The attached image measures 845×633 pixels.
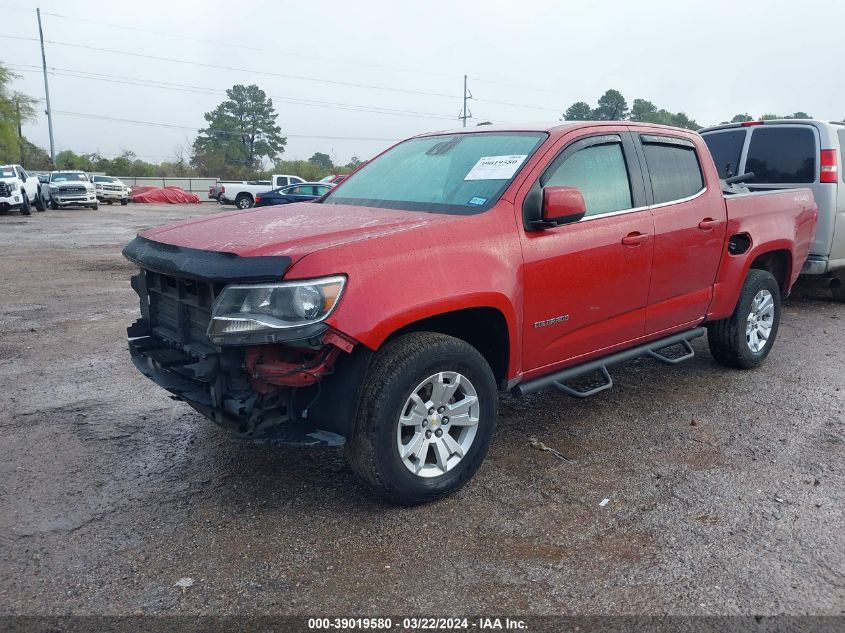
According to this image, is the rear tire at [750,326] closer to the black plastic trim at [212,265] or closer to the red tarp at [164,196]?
the black plastic trim at [212,265]

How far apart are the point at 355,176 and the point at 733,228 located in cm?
275

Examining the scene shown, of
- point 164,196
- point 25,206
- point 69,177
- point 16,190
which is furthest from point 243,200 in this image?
point 16,190

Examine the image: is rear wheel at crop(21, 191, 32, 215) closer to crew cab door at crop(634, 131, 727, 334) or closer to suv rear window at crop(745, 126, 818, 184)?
suv rear window at crop(745, 126, 818, 184)

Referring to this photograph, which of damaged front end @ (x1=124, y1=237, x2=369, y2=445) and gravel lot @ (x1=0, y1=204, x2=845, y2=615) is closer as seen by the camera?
gravel lot @ (x1=0, y1=204, x2=845, y2=615)

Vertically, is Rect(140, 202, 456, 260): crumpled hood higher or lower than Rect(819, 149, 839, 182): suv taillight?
lower

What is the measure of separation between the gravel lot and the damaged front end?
20.7 inches

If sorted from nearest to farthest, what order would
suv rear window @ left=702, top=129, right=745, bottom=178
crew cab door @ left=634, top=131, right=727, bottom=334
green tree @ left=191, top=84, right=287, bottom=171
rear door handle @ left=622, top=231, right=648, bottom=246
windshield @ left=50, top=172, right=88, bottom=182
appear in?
rear door handle @ left=622, top=231, right=648, bottom=246, crew cab door @ left=634, top=131, right=727, bottom=334, suv rear window @ left=702, top=129, right=745, bottom=178, windshield @ left=50, top=172, right=88, bottom=182, green tree @ left=191, top=84, right=287, bottom=171

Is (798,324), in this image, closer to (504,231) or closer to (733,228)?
(733,228)

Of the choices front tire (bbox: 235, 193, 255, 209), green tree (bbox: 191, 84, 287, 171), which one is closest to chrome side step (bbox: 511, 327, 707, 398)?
front tire (bbox: 235, 193, 255, 209)

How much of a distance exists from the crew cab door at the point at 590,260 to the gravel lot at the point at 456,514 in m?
0.68

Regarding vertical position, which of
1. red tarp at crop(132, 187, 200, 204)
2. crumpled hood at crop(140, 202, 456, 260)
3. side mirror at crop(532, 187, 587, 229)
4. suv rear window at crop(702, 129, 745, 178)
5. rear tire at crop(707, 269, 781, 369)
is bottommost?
red tarp at crop(132, 187, 200, 204)

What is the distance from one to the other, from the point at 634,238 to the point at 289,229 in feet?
6.84

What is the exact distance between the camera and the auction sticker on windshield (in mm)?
3764

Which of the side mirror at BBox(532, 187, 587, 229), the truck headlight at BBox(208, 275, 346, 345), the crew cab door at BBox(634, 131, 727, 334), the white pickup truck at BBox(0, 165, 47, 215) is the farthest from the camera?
the white pickup truck at BBox(0, 165, 47, 215)
